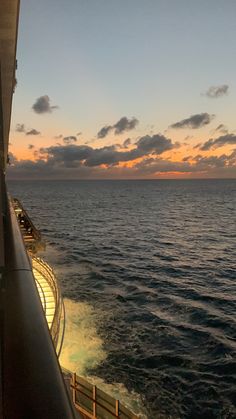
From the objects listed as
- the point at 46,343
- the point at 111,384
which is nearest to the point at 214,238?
the point at 111,384

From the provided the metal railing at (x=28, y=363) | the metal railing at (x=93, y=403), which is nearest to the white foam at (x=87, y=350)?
the metal railing at (x=93, y=403)

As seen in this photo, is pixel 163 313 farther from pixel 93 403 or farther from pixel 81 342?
pixel 93 403

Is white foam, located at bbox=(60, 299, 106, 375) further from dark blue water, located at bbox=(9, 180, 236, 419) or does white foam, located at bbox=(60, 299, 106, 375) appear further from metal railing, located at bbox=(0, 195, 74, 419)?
metal railing, located at bbox=(0, 195, 74, 419)

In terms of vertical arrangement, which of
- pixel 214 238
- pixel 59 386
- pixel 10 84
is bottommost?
pixel 214 238

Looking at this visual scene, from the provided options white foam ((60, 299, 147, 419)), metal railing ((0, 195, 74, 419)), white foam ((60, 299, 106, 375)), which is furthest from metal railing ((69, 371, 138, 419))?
metal railing ((0, 195, 74, 419))

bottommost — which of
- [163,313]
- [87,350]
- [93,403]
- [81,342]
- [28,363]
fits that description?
[163,313]

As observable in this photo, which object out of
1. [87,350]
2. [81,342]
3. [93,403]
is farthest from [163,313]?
[93,403]

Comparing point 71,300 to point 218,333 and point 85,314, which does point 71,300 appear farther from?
point 218,333

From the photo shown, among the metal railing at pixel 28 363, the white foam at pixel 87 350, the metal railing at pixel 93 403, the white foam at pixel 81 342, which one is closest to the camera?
the metal railing at pixel 28 363

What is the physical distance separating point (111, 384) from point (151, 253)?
35273mm

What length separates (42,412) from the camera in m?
1.72

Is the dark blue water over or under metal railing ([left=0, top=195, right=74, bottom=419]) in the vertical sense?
under

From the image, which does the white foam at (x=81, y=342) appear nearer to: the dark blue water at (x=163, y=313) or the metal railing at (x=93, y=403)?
the dark blue water at (x=163, y=313)

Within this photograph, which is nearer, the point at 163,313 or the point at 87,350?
the point at 87,350
